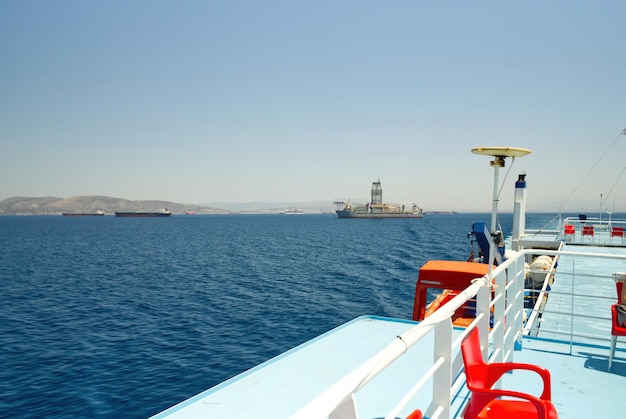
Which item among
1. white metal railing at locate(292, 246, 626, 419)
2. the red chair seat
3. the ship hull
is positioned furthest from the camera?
the ship hull

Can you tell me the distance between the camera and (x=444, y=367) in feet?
8.37

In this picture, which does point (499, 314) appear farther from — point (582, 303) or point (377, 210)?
point (377, 210)

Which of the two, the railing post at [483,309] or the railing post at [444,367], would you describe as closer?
the railing post at [444,367]

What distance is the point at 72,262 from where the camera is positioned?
42.6 metres

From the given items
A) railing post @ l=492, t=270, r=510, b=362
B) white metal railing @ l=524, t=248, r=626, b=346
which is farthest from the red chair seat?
white metal railing @ l=524, t=248, r=626, b=346

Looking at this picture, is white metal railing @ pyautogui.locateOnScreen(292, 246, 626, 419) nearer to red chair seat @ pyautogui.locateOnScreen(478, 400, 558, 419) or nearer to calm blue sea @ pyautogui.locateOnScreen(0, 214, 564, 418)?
red chair seat @ pyautogui.locateOnScreen(478, 400, 558, 419)

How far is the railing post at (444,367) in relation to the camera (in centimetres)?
252

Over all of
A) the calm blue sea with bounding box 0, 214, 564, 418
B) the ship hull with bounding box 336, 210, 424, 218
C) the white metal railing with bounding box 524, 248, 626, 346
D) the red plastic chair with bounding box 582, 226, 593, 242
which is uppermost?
the ship hull with bounding box 336, 210, 424, 218

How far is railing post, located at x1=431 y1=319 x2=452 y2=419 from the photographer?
2521mm

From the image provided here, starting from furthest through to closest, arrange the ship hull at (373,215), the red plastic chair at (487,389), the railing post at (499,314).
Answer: the ship hull at (373,215), the railing post at (499,314), the red plastic chair at (487,389)

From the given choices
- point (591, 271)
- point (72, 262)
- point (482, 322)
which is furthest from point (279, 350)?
point (72, 262)

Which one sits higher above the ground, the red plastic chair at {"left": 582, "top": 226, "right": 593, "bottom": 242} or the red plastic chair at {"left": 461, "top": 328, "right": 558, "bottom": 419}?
the red plastic chair at {"left": 582, "top": 226, "right": 593, "bottom": 242}

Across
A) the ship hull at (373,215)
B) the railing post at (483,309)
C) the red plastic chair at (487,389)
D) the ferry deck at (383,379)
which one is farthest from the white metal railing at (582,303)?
the ship hull at (373,215)

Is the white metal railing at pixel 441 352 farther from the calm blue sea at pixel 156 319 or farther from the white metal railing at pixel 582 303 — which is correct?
the calm blue sea at pixel 156 319
